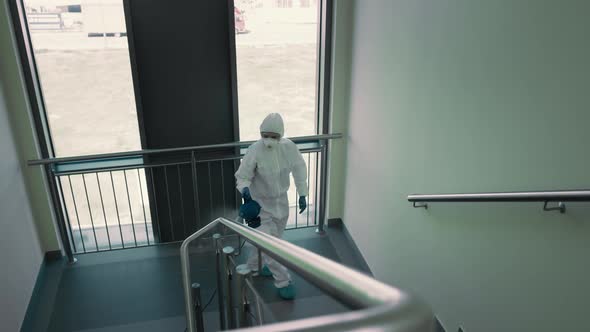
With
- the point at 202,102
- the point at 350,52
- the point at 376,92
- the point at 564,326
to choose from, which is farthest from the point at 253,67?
the point at 564,326

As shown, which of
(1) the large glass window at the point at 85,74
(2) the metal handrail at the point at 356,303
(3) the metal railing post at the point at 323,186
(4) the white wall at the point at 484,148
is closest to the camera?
(2) the metal handrail at the point at 356,303

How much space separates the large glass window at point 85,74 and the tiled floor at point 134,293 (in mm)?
978

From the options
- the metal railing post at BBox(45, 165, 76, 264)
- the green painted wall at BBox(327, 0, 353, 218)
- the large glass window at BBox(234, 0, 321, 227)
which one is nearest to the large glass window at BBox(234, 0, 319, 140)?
the large glass window at BBox(234, 0, 321, 227)

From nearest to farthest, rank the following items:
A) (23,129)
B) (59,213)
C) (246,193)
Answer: (246,193)
(23,129)
(59,213)

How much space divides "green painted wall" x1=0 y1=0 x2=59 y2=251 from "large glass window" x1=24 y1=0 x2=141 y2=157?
0.21m

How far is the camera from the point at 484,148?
1877 millimetres

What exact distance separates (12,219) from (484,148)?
304cm

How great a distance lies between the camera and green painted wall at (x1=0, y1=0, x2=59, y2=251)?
2.92 meters

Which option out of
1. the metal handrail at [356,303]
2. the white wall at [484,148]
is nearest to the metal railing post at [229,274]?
the white wall at [484,148]

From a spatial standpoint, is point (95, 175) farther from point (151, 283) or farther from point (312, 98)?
point (312, 98)

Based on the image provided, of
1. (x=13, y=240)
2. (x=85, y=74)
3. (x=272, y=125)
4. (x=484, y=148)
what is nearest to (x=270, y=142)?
(x=272, y=125)

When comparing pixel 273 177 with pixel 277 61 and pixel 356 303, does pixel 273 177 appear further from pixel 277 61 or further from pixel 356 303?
pixel 356 303

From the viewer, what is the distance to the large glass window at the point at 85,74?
307 centimetres

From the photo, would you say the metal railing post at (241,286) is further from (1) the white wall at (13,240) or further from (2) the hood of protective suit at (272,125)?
(1) the white wall at (13,240)
